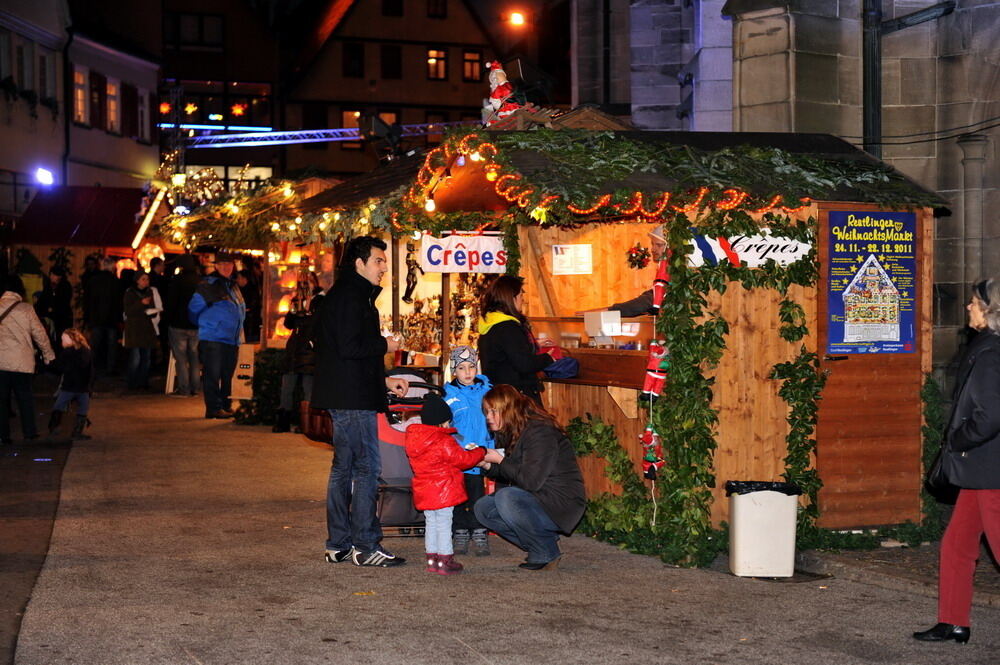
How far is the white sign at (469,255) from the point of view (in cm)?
1291

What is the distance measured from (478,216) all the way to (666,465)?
4691 millimetres

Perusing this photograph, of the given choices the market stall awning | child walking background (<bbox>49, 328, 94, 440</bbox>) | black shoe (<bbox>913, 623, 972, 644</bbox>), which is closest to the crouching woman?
black shoe (<bbox>913, 623, 972, 644</bbox>)

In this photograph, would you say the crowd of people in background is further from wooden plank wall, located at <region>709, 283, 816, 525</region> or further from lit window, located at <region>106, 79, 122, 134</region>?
lit window, located at <region>106, 79, 122, 134</region>

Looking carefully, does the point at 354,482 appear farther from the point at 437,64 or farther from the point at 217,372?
the point at 437,64

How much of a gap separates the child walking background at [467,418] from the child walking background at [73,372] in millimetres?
7212

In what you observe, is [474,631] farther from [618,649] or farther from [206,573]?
[206,573]

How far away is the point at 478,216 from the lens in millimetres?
13969

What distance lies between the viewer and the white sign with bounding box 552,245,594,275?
1323 centimetres

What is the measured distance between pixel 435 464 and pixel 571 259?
458cm

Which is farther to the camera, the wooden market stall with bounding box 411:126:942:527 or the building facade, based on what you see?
the building facade

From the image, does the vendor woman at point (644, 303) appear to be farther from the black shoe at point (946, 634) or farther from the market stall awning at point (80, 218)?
the market stall awning at point (80, 218)

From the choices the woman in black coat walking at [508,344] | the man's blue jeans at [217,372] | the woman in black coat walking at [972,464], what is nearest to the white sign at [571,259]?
the woman in black coat walking at [508,344]

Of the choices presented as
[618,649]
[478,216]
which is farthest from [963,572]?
[478,216]

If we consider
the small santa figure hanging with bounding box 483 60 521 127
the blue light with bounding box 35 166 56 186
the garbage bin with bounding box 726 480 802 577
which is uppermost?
the blue light with bounding box 35 166 56 186
